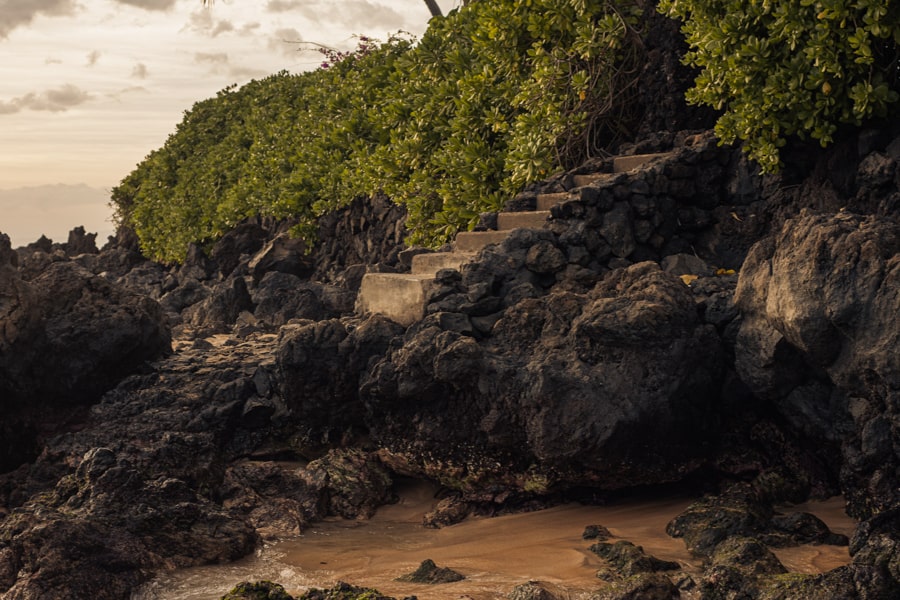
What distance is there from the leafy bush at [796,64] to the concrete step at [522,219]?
177 cm

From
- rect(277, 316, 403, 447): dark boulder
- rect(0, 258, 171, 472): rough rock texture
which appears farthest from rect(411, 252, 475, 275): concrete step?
rect(0, 258, 171, 472): rough rock texture

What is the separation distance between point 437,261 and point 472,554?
162 inches

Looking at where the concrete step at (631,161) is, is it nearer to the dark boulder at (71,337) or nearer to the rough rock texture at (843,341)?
the rough rock texture at (843,341)

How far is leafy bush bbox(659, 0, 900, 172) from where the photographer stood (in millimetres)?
6875

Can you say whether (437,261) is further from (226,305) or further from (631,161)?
(226,305)

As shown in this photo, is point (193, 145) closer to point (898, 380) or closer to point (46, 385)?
point (46, 385)

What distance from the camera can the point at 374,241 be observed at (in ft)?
47.2

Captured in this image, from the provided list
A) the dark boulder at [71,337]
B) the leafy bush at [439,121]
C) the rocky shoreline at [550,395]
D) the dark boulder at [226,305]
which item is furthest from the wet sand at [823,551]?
the dark boulder at [226,305]

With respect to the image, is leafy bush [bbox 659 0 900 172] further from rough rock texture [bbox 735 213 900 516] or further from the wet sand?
the wet sand

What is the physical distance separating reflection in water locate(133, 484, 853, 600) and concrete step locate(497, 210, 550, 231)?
3.38 metres

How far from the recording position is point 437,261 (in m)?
9.09

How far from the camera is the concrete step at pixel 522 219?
8914 mm

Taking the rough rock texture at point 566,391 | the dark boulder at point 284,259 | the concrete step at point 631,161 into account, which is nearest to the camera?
the rough rock texture at point 566,391

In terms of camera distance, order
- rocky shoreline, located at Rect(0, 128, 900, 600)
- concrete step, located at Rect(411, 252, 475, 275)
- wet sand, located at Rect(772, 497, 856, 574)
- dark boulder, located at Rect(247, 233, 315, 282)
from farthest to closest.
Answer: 1. dark boulder, located at Rect(247, 233, 315, 282)
2. concrete step, located at Rect(411, 252, 475, 275)
3. rocky shoreline, located at Rect(0, 128, 900, 600)
4. wet sand, located at Rect(772, 497, 856, 574)
